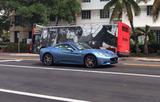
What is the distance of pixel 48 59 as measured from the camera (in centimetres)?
2112

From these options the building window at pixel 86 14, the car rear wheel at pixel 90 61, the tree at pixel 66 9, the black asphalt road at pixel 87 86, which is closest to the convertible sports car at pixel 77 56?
the car rear wheel at pixel 90 61

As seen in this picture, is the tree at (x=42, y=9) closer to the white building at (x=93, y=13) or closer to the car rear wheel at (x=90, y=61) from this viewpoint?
the white building at (x=93, y=13)

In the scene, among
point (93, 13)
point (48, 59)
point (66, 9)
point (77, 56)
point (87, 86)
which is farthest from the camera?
point (93, 13)

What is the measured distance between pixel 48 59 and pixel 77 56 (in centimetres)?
202

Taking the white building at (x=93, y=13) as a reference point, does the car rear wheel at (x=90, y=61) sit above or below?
below

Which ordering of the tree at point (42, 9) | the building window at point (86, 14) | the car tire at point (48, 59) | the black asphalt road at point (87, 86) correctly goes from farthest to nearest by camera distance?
the building window at point (86, 14) → the tree at point (42, 9) → the car tire at point (48, 59) → the black asphalt road at point (87, 86)

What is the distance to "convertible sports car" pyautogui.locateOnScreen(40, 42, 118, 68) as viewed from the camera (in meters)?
19.1

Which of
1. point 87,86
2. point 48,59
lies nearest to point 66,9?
point 48,59

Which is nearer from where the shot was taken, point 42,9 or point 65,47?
point 65,47

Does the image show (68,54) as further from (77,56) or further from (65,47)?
(77,56)

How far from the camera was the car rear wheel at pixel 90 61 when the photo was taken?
62.7 ft

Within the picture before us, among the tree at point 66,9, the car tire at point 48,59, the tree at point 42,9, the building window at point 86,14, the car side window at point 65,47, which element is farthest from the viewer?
the building window at point 86,14

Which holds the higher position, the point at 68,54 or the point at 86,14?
the point at 86,14

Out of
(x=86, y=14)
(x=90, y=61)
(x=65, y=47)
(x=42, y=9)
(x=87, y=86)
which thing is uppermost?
(x=42, y=9)
